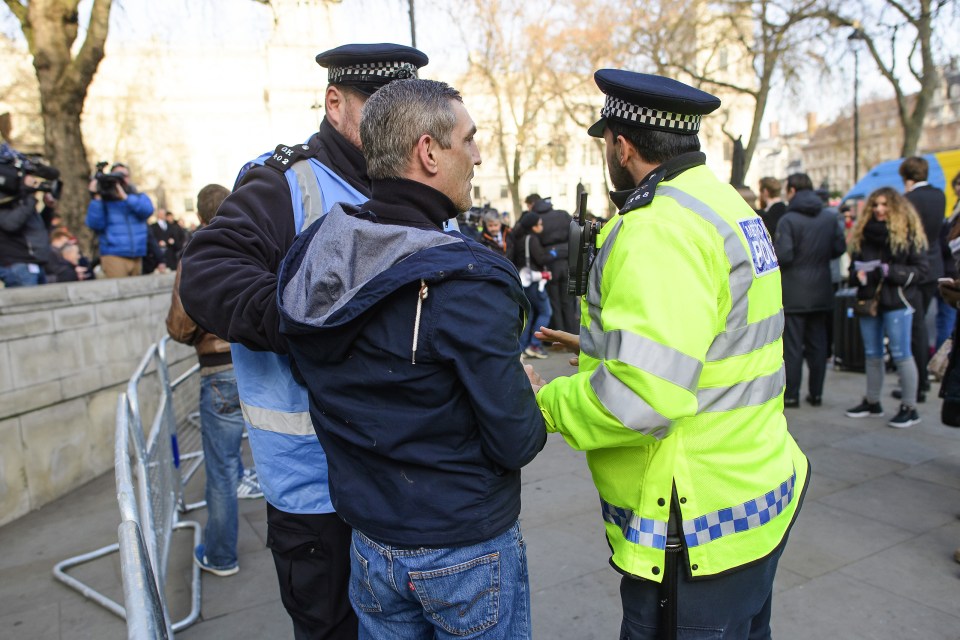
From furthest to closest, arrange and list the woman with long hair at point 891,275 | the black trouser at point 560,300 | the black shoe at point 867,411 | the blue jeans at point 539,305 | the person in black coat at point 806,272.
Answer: the black trouser at point 560,300
the blue jeans at point 539,305
the person in black coat at point 806,272
the black shoe at point 867,411
the woman with long hair at point 891,275

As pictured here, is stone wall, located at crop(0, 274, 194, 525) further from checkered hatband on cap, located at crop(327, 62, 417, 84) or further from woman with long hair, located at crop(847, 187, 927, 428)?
woman with long hair, located at crop(847, 187, 927, 428)

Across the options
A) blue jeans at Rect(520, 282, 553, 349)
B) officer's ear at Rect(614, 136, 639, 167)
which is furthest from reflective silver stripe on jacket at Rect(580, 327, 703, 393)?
blue jeans at Rect(520, 282, 553, 349)

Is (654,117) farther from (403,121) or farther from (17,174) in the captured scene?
(17,174)

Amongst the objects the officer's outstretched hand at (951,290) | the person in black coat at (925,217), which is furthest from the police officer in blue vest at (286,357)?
the person in black coat at (925,217)

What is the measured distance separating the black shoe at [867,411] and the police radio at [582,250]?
5.50m

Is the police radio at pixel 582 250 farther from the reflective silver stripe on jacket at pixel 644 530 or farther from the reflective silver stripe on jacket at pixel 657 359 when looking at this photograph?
the reflective silver stripe on jacket at pixel 644 530

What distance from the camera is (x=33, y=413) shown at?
523cm

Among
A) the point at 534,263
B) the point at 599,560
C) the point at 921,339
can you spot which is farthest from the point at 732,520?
the point at 534,263

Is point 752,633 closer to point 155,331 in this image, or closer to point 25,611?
point 25,611

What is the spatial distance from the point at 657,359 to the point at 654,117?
0.69 metres

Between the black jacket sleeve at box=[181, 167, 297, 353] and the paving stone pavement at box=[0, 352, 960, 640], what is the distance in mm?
2161

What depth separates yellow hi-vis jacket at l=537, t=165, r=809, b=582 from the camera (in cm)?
158

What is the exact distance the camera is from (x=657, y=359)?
1.56 metres

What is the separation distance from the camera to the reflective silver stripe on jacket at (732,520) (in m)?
1.75
